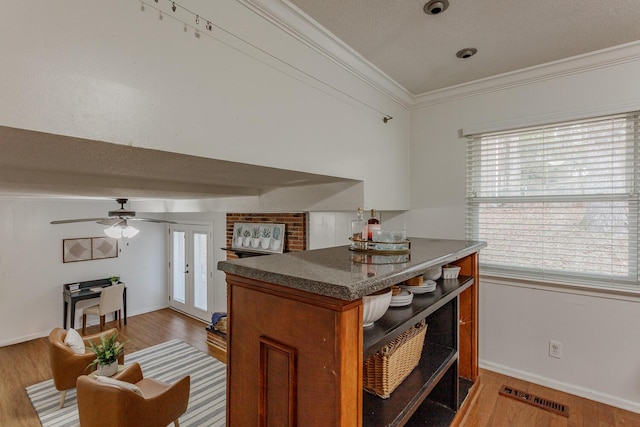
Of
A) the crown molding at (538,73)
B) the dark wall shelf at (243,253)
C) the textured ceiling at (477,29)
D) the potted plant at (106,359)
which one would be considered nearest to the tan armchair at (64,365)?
the potted plant at (106,359)

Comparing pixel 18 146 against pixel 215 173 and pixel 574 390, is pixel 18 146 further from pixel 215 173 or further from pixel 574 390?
pixel 574 390

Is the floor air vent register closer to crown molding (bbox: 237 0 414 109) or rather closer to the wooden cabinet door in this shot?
the wooden cabinet door

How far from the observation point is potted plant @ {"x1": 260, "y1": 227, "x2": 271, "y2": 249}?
4109 mm

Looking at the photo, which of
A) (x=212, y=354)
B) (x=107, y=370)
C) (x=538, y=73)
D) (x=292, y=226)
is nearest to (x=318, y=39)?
(x=538, y=73)

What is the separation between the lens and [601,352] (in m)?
2.33

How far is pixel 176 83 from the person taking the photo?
120 centimetres

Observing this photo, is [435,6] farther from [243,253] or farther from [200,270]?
[200,270]

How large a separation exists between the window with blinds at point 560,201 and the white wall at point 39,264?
6299mm

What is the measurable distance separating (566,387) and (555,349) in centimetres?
28

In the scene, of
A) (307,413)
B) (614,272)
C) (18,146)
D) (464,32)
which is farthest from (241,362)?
(614,272)

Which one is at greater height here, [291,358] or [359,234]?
[359,234]

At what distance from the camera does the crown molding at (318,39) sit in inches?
61.3

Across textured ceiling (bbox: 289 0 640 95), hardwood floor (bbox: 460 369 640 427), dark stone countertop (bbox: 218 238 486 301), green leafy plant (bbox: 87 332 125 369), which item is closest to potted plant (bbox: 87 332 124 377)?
green leafy plant (bbox: 87 332 125 369)

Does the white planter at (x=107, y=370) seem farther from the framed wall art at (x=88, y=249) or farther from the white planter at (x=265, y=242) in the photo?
the framed wall art at (x=88, y=249)
